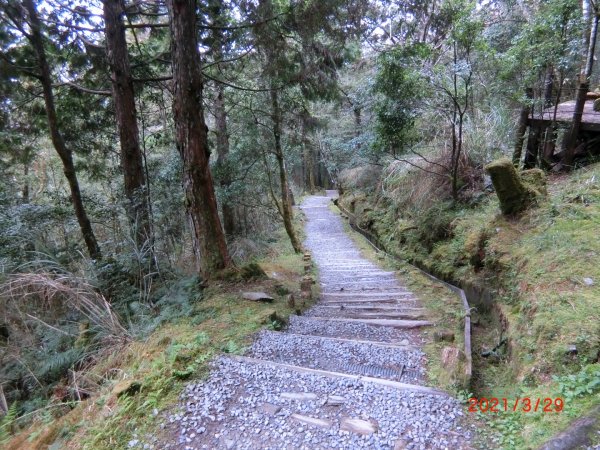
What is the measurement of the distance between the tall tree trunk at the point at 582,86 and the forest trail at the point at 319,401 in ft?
14.1

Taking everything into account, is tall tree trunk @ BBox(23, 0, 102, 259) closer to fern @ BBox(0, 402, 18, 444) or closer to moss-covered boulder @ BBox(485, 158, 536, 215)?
fern @ BBox(0, 402, 18, 444)

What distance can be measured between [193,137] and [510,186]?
4.54 metres

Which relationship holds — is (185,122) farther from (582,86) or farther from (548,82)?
(548,82)

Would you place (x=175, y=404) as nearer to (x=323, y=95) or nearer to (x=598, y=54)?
(x=323, y=95)

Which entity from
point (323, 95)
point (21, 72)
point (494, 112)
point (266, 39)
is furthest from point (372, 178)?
point (21, 72)

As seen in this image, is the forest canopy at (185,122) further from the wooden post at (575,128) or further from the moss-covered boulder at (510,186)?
the moss-covered boulder at (510,186)

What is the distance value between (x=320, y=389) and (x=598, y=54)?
42.6 feet

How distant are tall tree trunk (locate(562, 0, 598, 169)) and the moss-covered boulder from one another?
4.87 ft

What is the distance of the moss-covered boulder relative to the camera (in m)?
4.54

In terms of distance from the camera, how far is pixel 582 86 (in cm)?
472

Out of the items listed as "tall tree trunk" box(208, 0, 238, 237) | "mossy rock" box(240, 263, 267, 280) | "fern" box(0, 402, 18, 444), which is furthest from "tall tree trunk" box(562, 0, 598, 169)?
"fern" box(0, 402, 18, 444)

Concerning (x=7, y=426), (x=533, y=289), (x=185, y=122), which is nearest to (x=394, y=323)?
(x=533, y=289)

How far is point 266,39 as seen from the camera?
5895 mm

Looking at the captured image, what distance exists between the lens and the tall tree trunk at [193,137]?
4.30m
